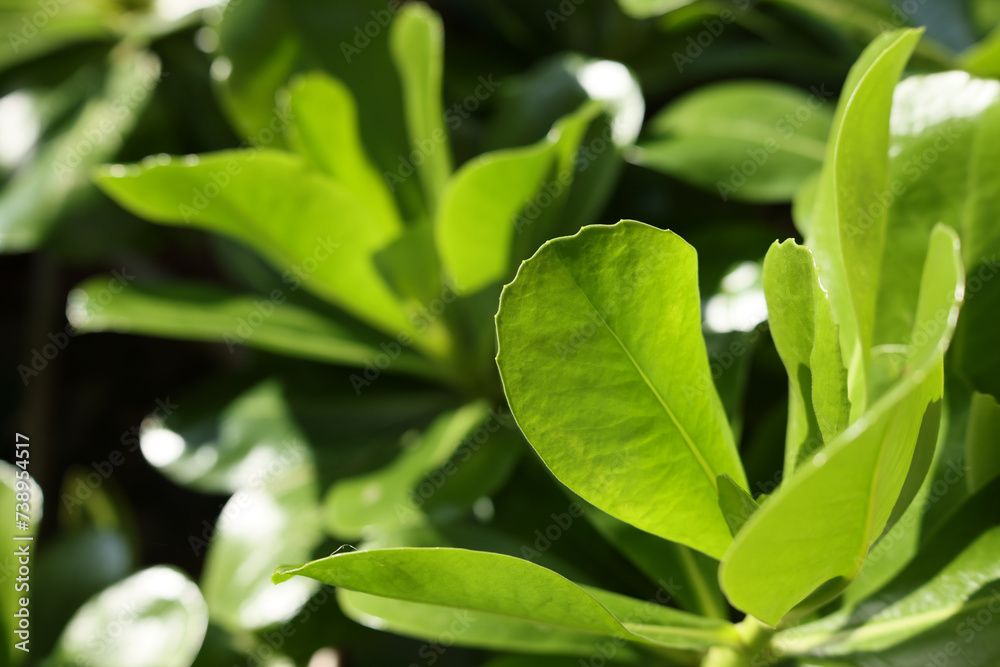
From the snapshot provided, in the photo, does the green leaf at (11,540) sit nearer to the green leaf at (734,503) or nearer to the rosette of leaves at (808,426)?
the rosette of leaves at (808,426)

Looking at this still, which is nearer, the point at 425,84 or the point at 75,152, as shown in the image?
the point at 425,84

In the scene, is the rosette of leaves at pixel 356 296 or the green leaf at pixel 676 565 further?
the rosette of leaves at pixel 356 296

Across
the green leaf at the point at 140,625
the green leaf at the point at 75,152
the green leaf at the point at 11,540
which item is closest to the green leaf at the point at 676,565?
the green leaf at the point at 140,625

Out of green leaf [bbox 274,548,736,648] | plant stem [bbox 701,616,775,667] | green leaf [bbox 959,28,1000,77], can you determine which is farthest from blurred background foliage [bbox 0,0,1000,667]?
green leaf [bbox 274,548,736,648]

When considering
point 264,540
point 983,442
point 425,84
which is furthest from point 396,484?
point 983,442

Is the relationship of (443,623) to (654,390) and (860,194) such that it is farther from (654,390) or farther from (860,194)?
(860,194)

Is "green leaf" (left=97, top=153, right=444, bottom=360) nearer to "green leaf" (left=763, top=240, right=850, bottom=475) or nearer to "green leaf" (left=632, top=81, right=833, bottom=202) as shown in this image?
"green leaf" (left=632, top=81, right=833, bottom=202)
